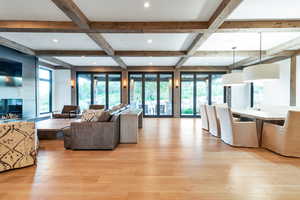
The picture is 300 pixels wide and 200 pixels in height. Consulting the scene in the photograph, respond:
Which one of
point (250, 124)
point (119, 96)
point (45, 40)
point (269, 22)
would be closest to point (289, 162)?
point (250, 124)

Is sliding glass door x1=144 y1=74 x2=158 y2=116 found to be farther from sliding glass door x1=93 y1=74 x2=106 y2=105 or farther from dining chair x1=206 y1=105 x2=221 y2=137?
dining chair x1=206 y1=105 x2=221 y2=137

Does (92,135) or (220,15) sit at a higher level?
(220,15)

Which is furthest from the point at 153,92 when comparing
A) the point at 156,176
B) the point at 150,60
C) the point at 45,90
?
the point at 156,176

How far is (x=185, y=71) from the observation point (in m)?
9.84

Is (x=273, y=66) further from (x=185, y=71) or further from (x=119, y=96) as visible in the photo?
(x=119, y=96)

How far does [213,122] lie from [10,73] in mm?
7159

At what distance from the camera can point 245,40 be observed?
5273 millimetres

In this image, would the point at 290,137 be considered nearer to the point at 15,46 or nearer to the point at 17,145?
the point at 17,145

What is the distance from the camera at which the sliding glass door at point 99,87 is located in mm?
10031

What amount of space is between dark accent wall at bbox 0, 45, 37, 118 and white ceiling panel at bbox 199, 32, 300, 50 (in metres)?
6.79

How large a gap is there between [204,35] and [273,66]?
1833mm

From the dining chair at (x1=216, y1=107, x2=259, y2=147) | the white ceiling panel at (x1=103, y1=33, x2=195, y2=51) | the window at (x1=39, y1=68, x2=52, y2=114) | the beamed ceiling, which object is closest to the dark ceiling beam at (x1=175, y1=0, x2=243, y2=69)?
the beamed ceiling

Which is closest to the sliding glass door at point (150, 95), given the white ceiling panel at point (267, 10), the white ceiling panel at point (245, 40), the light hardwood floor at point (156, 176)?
the white ceiling panel at point (245, 40)

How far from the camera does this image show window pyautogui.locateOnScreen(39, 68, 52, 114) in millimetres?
8930
